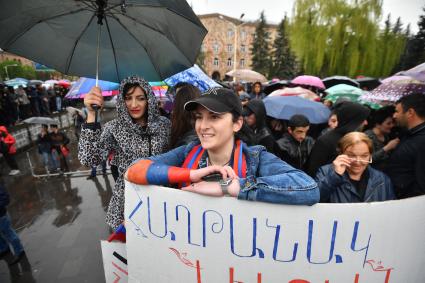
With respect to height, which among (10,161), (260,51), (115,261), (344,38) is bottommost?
(10,161)

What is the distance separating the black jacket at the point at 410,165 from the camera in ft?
7.11

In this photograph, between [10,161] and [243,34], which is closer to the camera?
[10,161]

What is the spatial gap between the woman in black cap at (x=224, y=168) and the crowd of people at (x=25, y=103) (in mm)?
12583

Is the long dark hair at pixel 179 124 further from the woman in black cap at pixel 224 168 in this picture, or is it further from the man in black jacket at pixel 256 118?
the man in black jacket at pixel 256 118

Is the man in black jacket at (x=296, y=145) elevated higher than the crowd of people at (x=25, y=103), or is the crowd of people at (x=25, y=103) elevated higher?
the man in black jacket at (x=296, y=145)

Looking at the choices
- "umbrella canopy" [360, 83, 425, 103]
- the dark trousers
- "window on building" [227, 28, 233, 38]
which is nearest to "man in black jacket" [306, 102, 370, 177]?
"umbrella canopy" [360, 83, 425, 103]

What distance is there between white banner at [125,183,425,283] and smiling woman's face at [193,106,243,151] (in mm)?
317

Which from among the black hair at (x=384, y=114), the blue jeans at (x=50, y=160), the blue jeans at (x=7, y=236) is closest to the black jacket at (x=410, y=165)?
the black hair at (x=384, y=114)

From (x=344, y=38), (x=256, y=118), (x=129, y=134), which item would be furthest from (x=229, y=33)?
(x=129, y=134)

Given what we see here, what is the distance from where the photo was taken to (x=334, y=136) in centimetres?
268

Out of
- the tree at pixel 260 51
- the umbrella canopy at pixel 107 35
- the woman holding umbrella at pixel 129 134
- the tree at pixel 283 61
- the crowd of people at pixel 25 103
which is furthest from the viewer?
the tree at pixel 260 51

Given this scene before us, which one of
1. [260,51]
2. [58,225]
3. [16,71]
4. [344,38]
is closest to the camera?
[58,225]

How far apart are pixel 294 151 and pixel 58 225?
4160mm

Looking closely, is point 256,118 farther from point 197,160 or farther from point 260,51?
point 260,51
